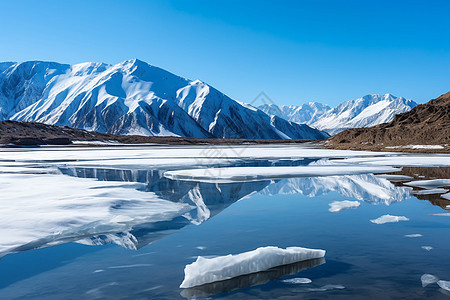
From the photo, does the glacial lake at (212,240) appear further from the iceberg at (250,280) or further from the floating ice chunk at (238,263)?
the floating ice chunk at (238,263)

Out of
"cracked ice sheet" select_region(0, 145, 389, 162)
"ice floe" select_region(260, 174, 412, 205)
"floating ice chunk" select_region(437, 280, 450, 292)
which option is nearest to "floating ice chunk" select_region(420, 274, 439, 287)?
"floating ice chunk" select_region(437, 280, 450, 292)

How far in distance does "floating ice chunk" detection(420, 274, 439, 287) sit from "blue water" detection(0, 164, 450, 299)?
10cm

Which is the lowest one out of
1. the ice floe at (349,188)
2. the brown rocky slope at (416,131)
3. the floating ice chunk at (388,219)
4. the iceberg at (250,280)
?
the iceberg at (250,280)

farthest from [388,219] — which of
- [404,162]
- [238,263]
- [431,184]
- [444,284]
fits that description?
[404,162]

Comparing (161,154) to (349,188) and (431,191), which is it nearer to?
(349,188)

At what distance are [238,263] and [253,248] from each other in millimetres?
1447

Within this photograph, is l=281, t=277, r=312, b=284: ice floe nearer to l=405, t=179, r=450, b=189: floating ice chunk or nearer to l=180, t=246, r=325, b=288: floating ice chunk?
l=180, t=246, r=325, b=288: floating ice chunk

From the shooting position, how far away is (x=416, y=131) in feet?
220

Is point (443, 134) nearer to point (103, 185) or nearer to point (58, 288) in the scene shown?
point (103, 185)

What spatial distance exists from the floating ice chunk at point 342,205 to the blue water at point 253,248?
1.43ft

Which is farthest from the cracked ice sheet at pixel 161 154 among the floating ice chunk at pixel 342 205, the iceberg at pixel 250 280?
the iceberg at pixel 250 280

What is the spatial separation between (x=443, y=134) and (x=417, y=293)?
63.7m

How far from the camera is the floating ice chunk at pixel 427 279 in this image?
5.93 meters

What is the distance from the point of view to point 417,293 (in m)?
5.54
